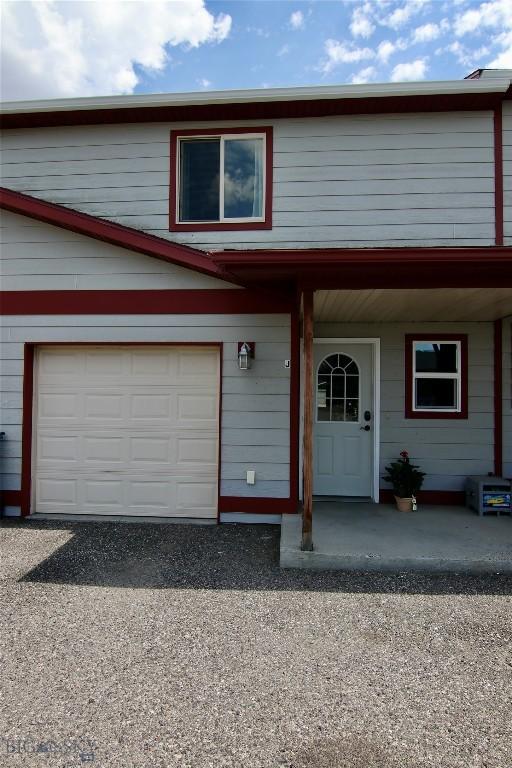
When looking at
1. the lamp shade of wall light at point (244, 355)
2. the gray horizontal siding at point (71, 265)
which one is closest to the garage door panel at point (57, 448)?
the gray horizontal siding at point (71, 265)

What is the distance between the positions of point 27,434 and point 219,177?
160 inches

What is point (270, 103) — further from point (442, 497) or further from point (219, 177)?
point (442, 497)

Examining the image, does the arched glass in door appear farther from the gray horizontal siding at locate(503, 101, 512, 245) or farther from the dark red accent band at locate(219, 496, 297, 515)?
the gray horizontal siding at locate(503, 101, 512, 245)

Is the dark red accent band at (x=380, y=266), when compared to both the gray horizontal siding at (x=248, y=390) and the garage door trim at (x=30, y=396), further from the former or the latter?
the garage door trim at (x=30, y=396)

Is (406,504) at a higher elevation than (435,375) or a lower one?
lower

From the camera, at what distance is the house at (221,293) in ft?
16.5

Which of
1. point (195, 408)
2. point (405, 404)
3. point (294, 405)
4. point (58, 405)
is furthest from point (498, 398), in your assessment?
point (58, 405)

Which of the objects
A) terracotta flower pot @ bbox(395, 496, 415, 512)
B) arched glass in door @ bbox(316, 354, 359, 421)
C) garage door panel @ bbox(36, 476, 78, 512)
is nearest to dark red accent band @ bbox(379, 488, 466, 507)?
terracotta flower pot @ bbox(395, 496, 415, 512)

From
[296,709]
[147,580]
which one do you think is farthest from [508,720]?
[147,580]

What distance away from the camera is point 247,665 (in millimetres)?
2439

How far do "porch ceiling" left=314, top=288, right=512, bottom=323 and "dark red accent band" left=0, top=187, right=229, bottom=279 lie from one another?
1391 mm

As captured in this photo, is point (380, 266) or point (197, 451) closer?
point (380, 266)

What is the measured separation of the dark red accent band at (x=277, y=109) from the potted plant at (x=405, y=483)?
14.3 feet

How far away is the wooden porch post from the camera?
3.83 meters
